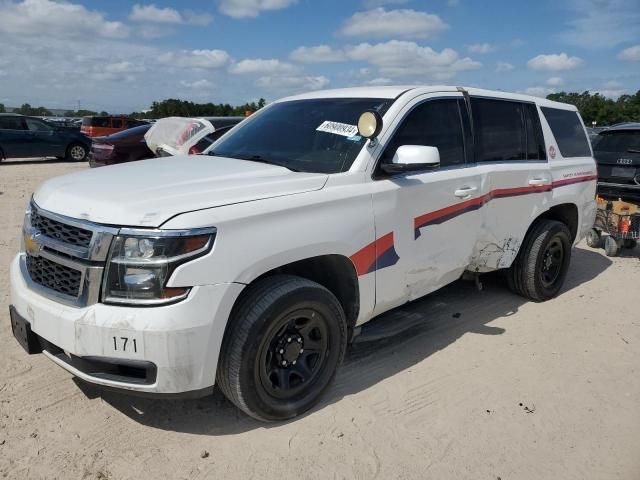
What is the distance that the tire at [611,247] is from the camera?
7.24 metres

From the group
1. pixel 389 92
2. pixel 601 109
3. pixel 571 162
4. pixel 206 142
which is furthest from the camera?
pixel 601 109

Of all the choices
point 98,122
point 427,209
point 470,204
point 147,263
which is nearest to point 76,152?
point 98,122

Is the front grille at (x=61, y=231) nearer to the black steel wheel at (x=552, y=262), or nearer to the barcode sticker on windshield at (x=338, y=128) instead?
the barcode sticker on windshield at (x=338, y=128)

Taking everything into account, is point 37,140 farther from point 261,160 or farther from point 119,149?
point 261,160

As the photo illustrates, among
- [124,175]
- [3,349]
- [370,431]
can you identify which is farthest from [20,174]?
[370,431]

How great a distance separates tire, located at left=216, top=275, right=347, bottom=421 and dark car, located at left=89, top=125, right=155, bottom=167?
10030 mm

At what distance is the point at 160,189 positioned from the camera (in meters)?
2.79

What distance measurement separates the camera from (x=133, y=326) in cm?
249

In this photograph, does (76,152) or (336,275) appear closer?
(336,275)

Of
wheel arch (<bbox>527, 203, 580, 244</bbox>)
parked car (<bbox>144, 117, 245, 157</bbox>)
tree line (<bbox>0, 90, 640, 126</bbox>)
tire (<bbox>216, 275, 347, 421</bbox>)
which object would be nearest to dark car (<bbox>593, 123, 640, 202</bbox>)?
wheel arch (<bbox>527, 203, 580, 244</bbox>)

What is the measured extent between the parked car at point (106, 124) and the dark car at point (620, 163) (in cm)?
2123

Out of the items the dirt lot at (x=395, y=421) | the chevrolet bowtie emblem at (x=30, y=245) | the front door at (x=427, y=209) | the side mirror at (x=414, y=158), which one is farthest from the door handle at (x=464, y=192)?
the chevrolet bowtie emblem at (x=30, y=245)

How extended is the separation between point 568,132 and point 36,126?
1768cm

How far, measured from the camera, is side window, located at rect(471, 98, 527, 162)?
4.34 metres
